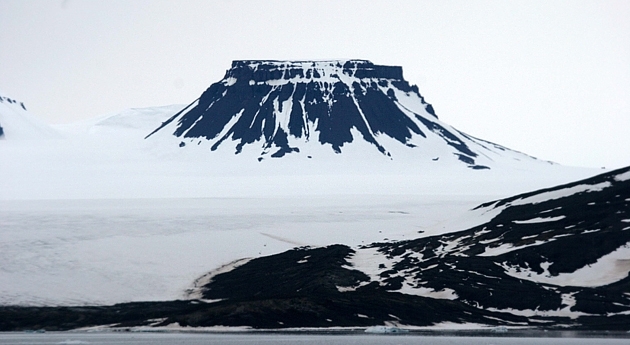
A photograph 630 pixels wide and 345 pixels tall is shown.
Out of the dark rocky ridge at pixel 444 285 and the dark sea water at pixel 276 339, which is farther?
the dark rocky ridge at pixel 444 285

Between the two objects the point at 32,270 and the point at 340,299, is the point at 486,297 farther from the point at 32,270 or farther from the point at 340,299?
the point at 32,270

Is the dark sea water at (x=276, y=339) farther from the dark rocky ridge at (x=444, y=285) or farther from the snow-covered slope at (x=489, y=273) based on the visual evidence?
the snow-covered slope at (x=489, y=273)

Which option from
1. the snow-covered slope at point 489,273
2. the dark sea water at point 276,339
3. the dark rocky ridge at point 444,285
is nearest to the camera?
the dark sea water at point 276,339

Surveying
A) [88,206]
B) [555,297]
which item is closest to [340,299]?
[555,297]

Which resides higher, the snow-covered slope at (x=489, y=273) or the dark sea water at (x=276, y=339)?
the snow-covered slope at (x=489, y=273)

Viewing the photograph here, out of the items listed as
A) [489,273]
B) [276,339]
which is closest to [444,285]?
[489,273]

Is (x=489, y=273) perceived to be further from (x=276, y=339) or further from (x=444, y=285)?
(x=276, y=339)

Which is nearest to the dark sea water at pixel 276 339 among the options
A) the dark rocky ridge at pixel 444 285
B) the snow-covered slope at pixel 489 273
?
the dark rocky ridge at pixel 444 285

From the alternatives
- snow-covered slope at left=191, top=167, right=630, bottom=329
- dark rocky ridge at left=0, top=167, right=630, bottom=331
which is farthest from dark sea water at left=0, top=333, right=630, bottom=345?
snow-covered slope at left=191, top=167, right=630, bottom=329
